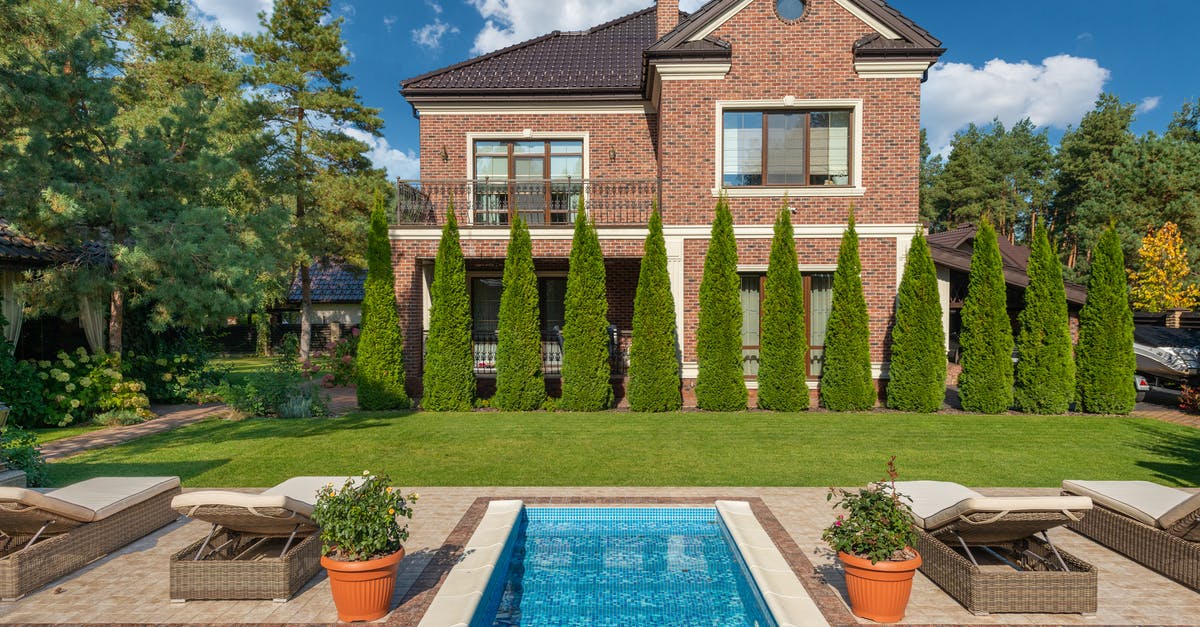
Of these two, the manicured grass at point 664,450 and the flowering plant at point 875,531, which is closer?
the flowering plant at point 875,531

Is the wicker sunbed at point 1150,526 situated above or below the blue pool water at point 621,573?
above

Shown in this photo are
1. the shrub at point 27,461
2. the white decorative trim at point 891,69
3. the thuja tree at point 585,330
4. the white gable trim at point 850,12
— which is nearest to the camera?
the shrub at point 27,461

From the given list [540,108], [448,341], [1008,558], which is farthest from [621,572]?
[540,108]

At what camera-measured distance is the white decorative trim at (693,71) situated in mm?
13359

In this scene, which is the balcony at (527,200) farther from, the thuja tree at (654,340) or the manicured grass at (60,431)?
the manicured grass at (60,431)

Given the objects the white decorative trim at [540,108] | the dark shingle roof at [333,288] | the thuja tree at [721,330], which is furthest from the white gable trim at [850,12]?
the dark shingle roof at [333,288]

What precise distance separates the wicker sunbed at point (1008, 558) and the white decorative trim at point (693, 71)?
35.3 feet

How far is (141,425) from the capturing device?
11656 millimetres

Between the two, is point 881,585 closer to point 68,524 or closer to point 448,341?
point 68,524

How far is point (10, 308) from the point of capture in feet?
38.9

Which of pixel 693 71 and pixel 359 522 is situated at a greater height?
pixel 693 71

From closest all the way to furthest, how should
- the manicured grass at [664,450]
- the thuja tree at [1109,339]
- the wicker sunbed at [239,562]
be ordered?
the wicker sunbed at [239,562] → the manicured grass at [664,450] → the thuja tree at [1109,339]

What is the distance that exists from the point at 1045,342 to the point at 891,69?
6519mm

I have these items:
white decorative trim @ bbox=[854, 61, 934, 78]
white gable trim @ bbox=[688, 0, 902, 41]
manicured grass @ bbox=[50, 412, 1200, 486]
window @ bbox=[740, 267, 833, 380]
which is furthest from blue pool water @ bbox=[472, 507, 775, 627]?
white decorative trim @ bbox=[854, 61, 934, 78]
